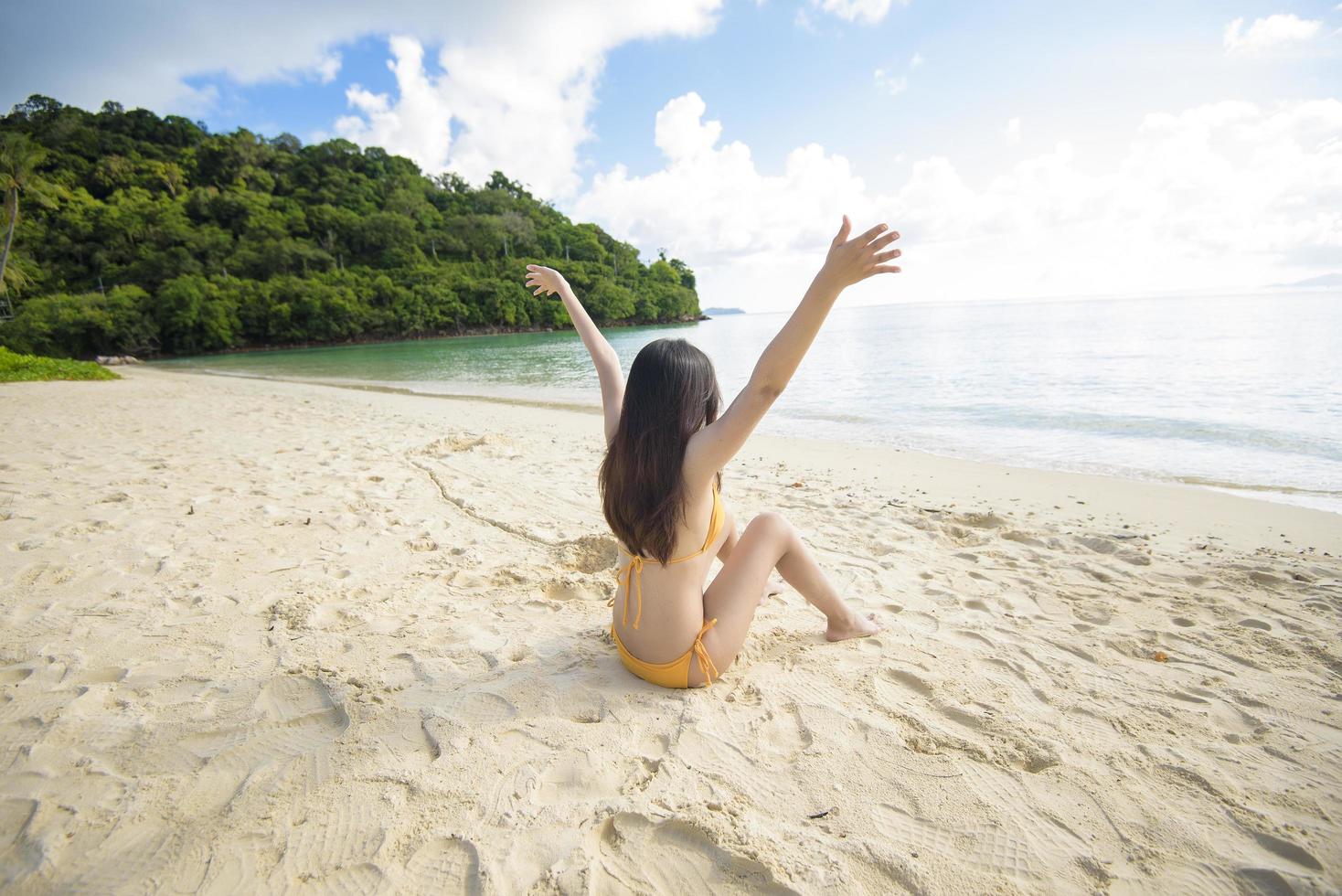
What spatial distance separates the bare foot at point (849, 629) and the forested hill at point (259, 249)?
3666 cm

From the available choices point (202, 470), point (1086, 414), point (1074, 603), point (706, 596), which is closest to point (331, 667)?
point (706, 596)

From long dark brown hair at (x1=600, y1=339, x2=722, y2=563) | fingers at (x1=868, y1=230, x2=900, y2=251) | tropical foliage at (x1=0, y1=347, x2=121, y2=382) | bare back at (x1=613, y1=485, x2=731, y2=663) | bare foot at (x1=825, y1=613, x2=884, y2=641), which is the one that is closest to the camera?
fingers at (x1=868, y1=230, x2=900, y2=251)

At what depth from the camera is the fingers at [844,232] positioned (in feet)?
5.71

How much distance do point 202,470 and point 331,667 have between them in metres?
4.20

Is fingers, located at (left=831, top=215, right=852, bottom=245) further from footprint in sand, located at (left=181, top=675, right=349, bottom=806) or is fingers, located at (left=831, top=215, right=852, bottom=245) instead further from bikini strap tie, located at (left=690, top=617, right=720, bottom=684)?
footprint in sand, located at (left=181, top=675, right=349, bottom=806)

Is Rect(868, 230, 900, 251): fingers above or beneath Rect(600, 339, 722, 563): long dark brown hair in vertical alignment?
above

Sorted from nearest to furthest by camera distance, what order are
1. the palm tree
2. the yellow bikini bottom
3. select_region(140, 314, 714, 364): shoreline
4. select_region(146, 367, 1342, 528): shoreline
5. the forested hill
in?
the yellow bikini bottom
select_region(146, 367, 1342, 528): shoreline
the palm tree
the forested hill
select_region(140, 314, 714, 364): shoreline

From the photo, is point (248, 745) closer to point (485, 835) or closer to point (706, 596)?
point (485, 835)

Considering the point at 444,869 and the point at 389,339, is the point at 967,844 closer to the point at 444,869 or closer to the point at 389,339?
the point at 444,869

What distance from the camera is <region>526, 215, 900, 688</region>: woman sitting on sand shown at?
1720 mm

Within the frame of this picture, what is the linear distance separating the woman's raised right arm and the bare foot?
1386 millimetres

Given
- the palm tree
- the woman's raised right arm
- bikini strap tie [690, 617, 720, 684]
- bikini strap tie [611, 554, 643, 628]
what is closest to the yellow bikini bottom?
bikini strap tie [690, 617, 720, 684]

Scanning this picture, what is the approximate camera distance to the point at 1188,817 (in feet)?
5.39

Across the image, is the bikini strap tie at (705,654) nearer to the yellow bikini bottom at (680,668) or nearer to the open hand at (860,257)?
the yellow bikini bottom at (680,668)
